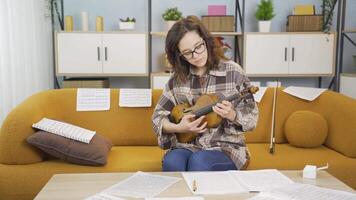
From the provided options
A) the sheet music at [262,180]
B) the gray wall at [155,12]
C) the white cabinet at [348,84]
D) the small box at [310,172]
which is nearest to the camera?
the sheet music at [262,180]

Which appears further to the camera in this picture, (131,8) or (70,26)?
(131,8)

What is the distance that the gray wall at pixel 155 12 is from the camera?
135 inches

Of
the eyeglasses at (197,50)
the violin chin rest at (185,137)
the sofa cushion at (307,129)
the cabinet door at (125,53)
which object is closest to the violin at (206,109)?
the violin chin rest at (185,137)

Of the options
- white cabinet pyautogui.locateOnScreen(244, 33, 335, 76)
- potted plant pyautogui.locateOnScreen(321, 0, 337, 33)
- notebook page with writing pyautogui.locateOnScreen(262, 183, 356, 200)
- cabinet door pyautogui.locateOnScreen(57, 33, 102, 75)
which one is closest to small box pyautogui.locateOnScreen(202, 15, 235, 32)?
white cabinet pyautogui.locateOnScreen(244, 33, 335, 76)

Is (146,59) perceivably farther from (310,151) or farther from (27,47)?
(310,151)

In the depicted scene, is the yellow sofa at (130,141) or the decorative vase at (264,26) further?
the decorative vase at (264,26)

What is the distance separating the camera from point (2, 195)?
173 centimetres

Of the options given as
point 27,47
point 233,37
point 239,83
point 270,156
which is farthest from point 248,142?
point 27,47

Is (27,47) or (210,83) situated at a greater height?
(27,47)

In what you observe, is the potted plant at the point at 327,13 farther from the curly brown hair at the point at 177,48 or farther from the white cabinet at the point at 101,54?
the curly brown hair at the point at 177,48

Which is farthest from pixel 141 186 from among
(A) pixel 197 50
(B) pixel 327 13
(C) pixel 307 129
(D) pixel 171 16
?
(B) pixel 327 13

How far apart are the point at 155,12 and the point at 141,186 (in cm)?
252

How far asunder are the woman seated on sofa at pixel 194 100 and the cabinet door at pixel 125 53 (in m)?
1.42

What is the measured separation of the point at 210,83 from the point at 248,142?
2.32 feet
